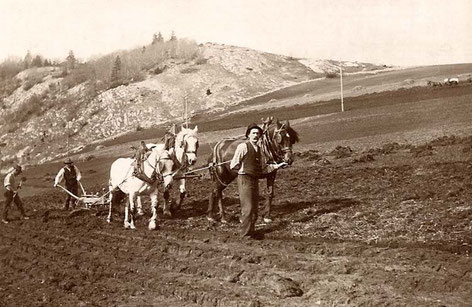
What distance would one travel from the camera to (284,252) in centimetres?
1055

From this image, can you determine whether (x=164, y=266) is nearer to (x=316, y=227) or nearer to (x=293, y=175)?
(x=316, y=227)

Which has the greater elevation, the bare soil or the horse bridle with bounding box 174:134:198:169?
the horse bridle with bounding box 174:134:198:169

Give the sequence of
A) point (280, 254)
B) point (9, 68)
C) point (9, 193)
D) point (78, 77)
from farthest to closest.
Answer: point (9, 68)
point (78, 77)
point (9, 193)
point (280, 254)

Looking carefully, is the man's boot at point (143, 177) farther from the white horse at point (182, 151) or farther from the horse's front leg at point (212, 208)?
the horse's front leg at point (212, 208)

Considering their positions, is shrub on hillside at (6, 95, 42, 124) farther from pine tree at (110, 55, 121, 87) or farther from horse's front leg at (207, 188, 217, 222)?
horse's front leg at (207, 188, 217, 222)

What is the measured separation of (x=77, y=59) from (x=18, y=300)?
4663 inches

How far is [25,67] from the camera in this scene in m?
129

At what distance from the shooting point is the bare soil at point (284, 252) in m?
8.13

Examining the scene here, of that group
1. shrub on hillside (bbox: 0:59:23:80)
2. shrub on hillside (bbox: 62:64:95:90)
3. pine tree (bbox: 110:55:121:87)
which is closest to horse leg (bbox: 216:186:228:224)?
pine tree (bbox: 110:55:121:87)

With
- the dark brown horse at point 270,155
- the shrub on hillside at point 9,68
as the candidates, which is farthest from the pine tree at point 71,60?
the dark brown horse at point 270,155

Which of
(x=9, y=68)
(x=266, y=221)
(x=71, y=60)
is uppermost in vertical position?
(x=71, y=60)

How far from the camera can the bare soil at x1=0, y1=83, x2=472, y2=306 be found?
8133mm

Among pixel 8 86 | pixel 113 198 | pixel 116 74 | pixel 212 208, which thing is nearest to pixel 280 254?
pixel 212 208

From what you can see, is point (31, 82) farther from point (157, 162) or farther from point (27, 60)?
point (157, 162)
